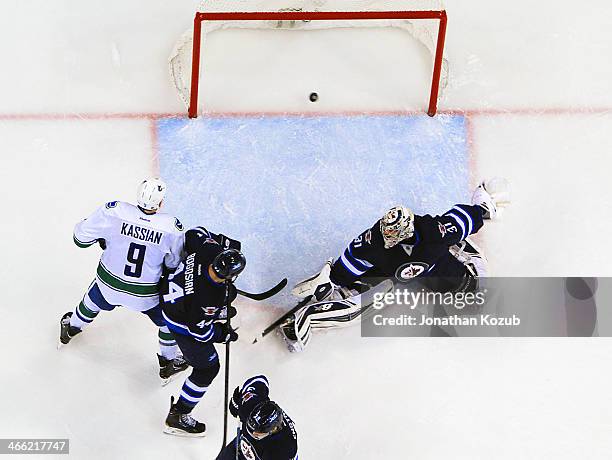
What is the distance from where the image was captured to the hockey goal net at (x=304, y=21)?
16.5ft

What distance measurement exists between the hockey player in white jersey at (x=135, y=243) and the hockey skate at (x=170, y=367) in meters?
0.35

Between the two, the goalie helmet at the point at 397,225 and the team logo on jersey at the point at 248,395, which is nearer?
the team logo on jersey at the point at 248,395

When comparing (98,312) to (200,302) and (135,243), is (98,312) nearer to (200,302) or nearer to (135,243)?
(135,243)

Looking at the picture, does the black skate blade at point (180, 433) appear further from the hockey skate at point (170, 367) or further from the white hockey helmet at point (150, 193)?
the white hockey helmet at point (150, 193)

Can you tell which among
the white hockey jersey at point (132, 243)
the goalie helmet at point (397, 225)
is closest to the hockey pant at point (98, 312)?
the white hockey jersey at point (132, 243)

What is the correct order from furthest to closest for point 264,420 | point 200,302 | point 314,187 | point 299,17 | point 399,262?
point 314,187 → point 299,17 → point 399,262 → point 200,302 → point 264,420

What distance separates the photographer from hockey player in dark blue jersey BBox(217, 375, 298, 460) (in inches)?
150

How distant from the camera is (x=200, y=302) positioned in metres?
4.12

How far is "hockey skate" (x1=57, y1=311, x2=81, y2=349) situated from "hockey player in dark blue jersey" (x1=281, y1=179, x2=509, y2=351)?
883 mm

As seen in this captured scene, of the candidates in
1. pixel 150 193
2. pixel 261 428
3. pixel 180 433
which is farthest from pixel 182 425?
pixel 150 193

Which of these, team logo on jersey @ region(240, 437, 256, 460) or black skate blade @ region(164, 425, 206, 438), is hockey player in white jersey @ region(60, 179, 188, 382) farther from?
team logo on jersey @ region(240, 437, 256, 460)

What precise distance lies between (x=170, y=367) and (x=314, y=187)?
1105 mm

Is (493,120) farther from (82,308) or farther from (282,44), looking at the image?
(82,308)

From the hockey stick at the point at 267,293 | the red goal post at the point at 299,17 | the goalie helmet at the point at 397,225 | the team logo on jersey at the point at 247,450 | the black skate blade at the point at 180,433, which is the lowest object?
the black skate blade at the point at 180,433
